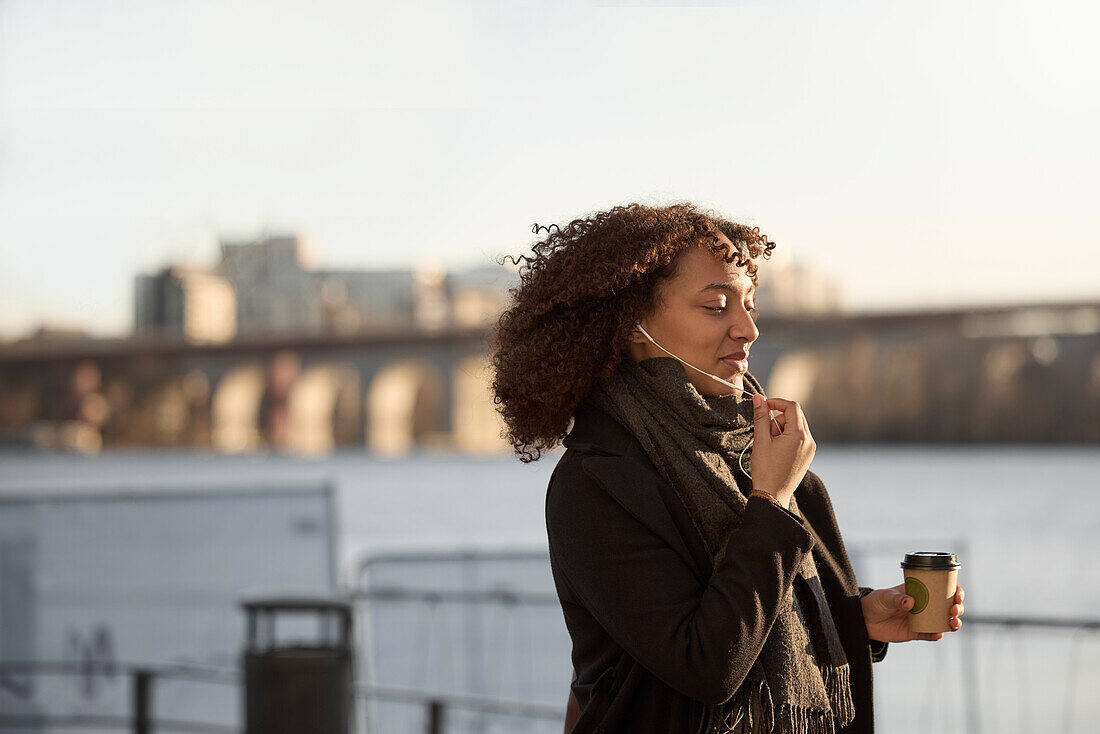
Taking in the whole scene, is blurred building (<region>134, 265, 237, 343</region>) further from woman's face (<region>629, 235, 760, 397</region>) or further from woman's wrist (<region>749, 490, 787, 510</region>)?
woman's wrist (<region>749, 490, 787, 510</region>)

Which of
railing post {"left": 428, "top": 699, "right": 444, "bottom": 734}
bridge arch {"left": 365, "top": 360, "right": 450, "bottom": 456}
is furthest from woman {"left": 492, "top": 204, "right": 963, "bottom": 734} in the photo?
bridge arch {"left": 365, "top": 360, "right": 450, "bottom": 456}

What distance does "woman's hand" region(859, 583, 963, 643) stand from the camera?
158 cm

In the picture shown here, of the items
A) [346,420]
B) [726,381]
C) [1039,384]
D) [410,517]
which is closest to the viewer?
[726,381]

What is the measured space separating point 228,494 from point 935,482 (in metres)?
23.7

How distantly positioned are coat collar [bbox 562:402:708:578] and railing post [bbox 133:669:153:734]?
158 inches

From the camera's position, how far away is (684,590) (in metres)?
1.36

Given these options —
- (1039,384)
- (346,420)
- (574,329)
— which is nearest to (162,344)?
(346,420)

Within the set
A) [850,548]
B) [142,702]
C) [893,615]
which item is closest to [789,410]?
[893,615]

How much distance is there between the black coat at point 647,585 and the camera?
133 cm

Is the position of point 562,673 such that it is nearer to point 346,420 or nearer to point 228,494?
point 228,494

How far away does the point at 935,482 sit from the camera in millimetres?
26750

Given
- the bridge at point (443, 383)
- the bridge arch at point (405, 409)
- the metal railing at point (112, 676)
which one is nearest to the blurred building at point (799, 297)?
the bridge at point (443, 383)

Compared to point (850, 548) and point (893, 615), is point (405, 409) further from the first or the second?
point (893, 615)

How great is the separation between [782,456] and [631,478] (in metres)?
0.18
